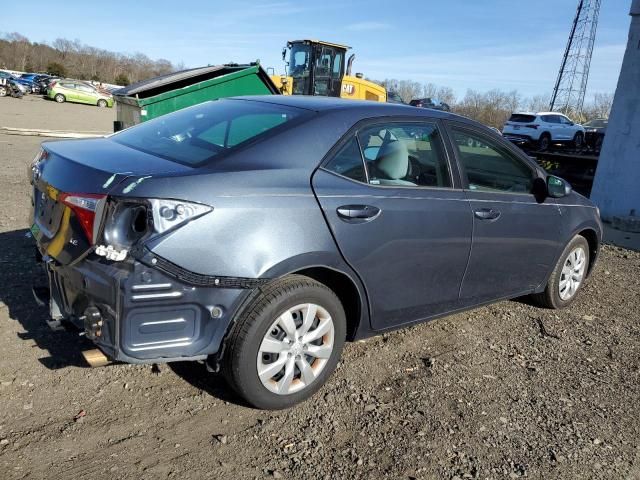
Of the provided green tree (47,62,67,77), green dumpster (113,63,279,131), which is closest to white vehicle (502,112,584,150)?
green dumpster (113,63,279,131)

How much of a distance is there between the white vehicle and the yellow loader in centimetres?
899

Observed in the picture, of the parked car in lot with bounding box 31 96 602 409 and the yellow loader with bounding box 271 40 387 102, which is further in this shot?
the yellow loader with bounding box 271 40 387 102

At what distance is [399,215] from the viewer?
339 centimetres

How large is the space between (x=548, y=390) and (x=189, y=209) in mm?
2590

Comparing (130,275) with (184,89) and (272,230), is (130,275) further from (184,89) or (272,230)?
(184,89)

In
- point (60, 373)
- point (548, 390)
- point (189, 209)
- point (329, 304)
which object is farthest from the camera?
point (548, 390)

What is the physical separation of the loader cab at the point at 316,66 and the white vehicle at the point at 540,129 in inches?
365

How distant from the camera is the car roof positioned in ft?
11.4

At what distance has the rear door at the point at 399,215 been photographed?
10.4 ft

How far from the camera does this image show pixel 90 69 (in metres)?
84.8

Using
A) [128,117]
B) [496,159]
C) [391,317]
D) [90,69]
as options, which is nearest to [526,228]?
[496,159]

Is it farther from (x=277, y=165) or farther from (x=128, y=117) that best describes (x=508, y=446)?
(x=128, y=117)

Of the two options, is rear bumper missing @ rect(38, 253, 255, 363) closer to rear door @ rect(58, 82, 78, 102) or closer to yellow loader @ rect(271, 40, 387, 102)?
yellow loader @ rect(271, 40, 387, 102)

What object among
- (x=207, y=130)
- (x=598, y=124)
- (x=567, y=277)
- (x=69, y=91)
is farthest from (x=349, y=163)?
(x=69, y=91)
